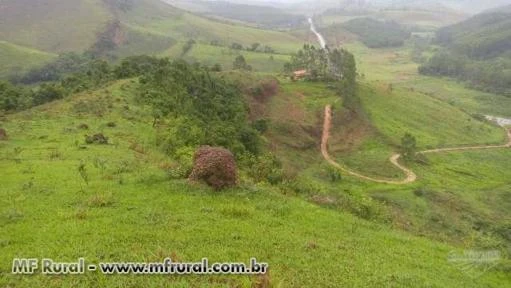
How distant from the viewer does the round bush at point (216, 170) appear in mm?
31875

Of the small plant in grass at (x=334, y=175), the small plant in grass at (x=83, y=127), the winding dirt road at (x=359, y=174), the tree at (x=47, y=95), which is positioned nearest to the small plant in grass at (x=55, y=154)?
the small plant in grass at (x=83, y=127)

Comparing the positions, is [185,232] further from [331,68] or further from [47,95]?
[331,68]

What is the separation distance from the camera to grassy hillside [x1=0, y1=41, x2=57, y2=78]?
16988 cm

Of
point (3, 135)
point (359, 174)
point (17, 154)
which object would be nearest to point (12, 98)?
point (3, 135)

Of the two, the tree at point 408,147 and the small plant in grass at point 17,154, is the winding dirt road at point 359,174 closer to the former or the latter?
the tree at point 408,147

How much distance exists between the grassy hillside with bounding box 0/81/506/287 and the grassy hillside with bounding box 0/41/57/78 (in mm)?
145753

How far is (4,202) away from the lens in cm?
2870

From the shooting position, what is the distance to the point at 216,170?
105 ft

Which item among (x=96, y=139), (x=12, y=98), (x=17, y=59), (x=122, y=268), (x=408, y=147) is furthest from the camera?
(x=17, y=59)

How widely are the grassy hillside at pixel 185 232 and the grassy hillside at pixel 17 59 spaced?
146 meters

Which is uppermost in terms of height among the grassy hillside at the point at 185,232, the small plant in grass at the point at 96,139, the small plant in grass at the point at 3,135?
the grassy hillside at the point at 185,232

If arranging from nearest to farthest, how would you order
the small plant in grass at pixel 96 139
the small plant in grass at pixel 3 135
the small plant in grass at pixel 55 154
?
the small plant in grass at pixel 55 154 → the small plant in grass at pixel 3 135 → the small plant in grass at pixel 96 139

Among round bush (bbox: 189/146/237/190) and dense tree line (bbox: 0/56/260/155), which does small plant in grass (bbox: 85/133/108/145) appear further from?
round bush (bbox: 189/146/237/190)

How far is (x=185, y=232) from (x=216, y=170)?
6852 mm
